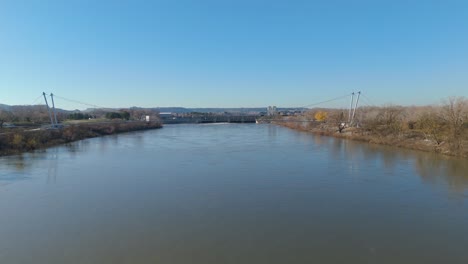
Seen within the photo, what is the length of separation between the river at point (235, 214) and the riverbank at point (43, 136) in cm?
311

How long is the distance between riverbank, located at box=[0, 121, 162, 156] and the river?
311 centimetres

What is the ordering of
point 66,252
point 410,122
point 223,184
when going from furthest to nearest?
point 410,122
point 223,184
point 66,252

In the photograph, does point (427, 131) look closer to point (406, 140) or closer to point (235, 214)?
point (406, 140)

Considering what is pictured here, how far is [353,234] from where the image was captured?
3.70 meters

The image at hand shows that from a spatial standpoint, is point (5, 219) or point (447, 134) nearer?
point (5, 219)

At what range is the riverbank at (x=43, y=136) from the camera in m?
10.8

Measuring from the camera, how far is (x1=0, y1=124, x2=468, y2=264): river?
128 inches

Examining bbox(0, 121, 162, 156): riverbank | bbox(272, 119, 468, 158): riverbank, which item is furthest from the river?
bbox(0, 121, 162, 156): riverbank

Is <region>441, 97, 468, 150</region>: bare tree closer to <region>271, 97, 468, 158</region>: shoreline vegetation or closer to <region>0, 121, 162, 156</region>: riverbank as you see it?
<region>271, 97, 468, 158</region>: shoreline vegetation

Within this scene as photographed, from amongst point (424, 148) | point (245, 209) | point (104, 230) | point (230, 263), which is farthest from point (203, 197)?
point (424, 148)

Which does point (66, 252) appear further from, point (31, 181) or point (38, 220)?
point (31, 181)

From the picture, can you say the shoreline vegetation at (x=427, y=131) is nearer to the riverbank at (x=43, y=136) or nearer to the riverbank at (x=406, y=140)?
the riverbank at (x=406, y=140)

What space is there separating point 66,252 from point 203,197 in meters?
2.30

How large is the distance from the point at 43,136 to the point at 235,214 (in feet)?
39.7
